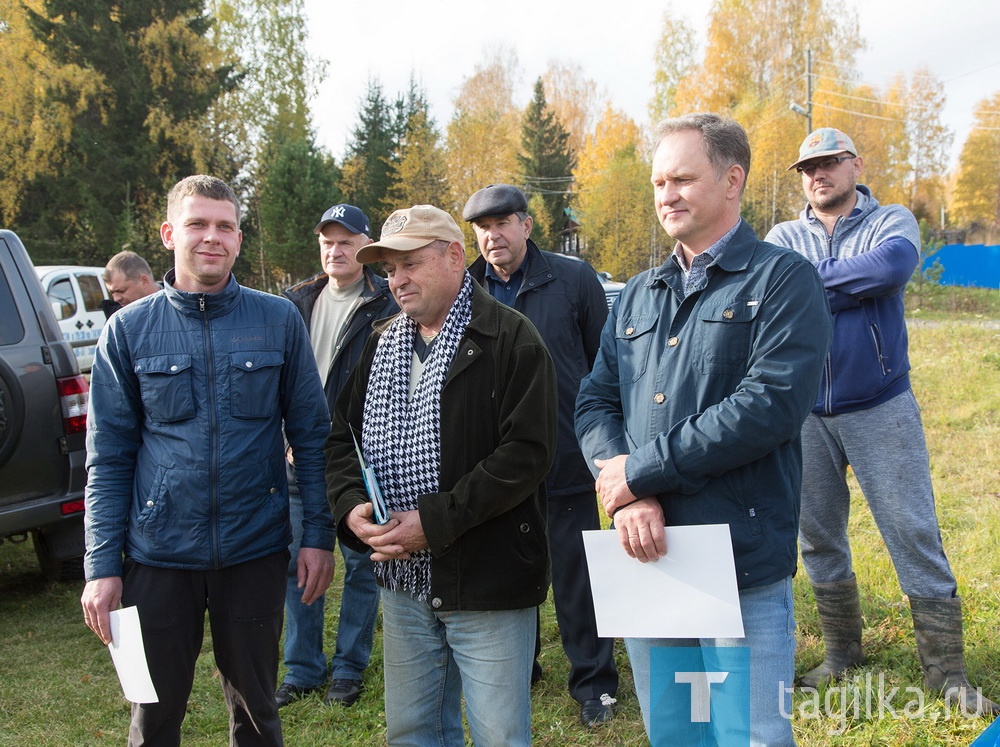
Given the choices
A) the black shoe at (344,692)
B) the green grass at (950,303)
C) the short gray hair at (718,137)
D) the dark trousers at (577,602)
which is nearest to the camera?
the short gray hair at (718,137)

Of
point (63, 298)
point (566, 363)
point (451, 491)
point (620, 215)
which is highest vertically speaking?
point (620, 215)

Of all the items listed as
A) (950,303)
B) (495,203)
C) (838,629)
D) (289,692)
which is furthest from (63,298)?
(950,303)

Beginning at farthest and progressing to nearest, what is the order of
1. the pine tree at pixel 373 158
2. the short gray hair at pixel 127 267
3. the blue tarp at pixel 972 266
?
the pine tree at pixel 373 158, the blue tarp at pixel 972 266, the short gray hair at pixel 127 267

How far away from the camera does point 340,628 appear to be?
151 inches

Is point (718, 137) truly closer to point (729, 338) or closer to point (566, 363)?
point (729, 338)

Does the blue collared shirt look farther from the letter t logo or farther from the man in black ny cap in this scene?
the man in black ny cap

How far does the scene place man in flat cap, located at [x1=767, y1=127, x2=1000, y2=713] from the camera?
2.98 metres

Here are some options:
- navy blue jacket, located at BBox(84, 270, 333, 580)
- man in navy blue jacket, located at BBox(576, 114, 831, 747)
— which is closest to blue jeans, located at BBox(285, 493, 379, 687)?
navy blue jacket, located at BBox(84, 270, 333, 580)

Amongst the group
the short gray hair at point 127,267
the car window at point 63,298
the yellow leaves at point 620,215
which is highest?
the yellow leaves at point 620,215

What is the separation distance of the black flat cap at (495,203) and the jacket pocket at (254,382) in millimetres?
1320

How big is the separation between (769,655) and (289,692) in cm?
253

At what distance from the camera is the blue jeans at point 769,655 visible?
1924 millimetres

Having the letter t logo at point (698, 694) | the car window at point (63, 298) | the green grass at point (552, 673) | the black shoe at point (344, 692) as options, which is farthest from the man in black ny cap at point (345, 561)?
the car window at point (63, 298)

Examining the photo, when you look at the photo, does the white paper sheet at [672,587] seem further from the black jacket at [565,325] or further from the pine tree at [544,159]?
the pine tree at [544,159]
